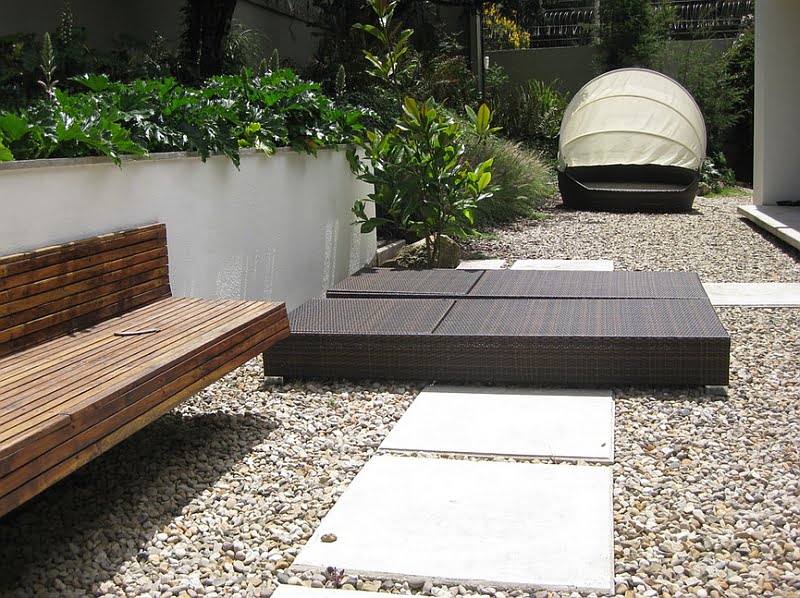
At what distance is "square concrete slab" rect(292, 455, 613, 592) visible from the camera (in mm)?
2582

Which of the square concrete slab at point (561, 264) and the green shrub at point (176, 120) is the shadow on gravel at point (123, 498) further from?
the square concrete slab at point (561, 264)

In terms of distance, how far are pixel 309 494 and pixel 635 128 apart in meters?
9.81

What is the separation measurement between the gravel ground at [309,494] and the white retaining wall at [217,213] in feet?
2.12

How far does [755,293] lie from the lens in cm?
644

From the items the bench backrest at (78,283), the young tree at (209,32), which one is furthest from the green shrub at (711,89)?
the bench backrest at (78,283)

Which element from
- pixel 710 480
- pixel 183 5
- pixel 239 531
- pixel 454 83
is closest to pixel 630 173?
pixel 454 83

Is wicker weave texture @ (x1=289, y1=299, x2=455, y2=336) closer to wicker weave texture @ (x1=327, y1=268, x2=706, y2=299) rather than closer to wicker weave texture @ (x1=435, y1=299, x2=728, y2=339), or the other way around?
wicker weave texture @ (x1=435, y1=299, x2=728, y2=339)

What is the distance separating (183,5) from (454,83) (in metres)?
3.93

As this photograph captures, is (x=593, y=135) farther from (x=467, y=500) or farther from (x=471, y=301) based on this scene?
(x=467, y=500)

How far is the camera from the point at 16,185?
340cm

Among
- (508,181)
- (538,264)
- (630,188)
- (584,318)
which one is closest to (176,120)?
(584,318)

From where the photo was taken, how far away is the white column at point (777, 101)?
10680mm

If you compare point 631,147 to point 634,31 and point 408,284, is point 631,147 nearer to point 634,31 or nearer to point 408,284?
point 634,31

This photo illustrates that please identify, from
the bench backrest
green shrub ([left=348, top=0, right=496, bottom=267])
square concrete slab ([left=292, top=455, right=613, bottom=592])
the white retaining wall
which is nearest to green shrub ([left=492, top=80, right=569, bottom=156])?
green shrub ([left=348, top=0, right=496, bottom=267])
